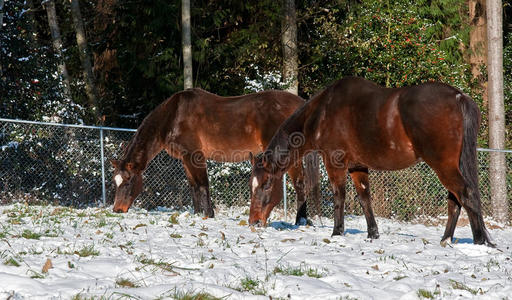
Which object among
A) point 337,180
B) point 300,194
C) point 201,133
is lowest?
point 300,194

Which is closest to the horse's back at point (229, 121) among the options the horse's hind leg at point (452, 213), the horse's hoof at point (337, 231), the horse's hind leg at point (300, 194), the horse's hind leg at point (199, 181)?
the horse's hind leg at point (199, 181)

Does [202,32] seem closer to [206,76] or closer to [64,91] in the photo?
[206,76]

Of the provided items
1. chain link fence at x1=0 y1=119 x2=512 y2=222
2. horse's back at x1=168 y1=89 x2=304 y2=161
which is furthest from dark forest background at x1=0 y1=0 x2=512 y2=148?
horse's back at x1=168 y1=89 x2=304 y2=161

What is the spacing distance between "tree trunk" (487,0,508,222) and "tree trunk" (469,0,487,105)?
5.33 meters

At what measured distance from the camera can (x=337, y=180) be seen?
7.61 meters

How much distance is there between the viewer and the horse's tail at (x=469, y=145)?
6496mm

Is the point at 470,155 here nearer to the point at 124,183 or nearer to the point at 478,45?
the point at 124,183

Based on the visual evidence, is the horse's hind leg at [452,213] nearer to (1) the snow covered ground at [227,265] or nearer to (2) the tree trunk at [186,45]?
(1) the snow covered ground at [227,265]

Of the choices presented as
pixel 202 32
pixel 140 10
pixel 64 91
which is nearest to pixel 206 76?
pixel 202 32

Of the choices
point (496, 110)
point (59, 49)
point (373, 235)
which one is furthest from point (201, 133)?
point (496, 110)

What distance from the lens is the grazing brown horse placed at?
6.53 meters

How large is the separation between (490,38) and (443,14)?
5.18 m

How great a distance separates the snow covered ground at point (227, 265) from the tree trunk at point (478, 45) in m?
12.4

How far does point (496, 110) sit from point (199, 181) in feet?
23.0
